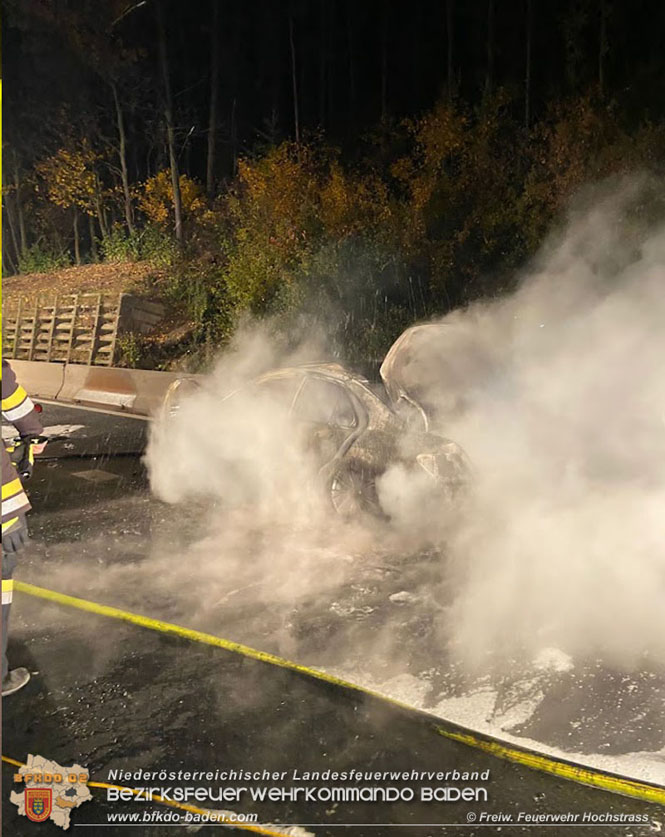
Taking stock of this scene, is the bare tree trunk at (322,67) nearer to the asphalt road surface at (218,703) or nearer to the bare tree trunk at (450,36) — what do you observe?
the bare tree trunk at (450,36)

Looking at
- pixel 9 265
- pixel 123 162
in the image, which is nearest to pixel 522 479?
pixel 123 162

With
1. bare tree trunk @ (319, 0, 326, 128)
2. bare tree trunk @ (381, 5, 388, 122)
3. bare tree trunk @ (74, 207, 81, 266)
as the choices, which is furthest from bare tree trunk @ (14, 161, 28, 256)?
bare tree trunk @ (381, 5, 388, 122)

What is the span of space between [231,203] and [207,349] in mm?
4598

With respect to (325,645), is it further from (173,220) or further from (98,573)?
(173,220)

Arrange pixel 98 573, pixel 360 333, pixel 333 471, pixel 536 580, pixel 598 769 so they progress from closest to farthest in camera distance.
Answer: pixel 598 769 < pixel 536 580 < pixel 98 573 < pixel 333 471 < pixel 360 333

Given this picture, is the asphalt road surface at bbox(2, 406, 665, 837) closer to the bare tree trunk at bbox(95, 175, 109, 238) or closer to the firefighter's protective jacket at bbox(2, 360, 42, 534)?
the firefighter's protective jacket at bbox(2, 360, 42, 534)

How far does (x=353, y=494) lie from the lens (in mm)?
5727

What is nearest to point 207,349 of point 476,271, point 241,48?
point 476,271

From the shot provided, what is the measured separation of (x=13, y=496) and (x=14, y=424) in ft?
1.67

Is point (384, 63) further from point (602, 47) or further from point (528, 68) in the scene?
point (602, 47)

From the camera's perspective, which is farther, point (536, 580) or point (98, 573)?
point (98, 573)

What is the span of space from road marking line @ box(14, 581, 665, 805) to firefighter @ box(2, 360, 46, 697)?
2.50ft

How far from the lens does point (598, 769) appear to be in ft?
9.17

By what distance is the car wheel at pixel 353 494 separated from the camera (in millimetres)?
5691
